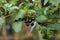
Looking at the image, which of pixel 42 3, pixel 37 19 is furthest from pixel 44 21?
pixel 42 3

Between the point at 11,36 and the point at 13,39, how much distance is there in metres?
0.04

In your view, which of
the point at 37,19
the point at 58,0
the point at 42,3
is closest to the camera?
the point at 58,0

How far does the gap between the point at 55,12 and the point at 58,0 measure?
0.23 m

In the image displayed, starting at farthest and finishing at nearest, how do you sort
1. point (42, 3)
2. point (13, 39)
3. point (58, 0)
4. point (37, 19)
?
point (13, 39), point (42, 3), point (37, 19), point (58, 0)

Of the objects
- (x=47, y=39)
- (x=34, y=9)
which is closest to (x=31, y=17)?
(x=34, y=9)

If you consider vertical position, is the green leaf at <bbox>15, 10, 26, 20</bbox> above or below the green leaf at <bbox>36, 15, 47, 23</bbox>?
above

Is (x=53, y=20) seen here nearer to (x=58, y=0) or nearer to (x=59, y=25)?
(x=59, y=25)

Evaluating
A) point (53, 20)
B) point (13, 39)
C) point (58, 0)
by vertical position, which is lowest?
point (13, 39)

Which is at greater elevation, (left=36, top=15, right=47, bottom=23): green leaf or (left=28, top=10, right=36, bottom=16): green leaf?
(left=28, top=10, right=36, bottom=16): green leaf

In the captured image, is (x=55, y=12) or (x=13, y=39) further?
(x=13, y=39)

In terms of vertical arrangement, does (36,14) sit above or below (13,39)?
above

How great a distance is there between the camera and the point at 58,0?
26.3 inches

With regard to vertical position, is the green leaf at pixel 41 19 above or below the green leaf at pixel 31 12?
below

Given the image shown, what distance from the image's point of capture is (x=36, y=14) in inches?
33.8
